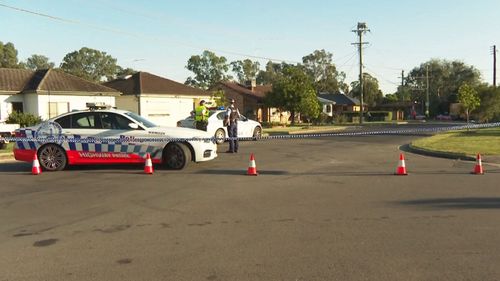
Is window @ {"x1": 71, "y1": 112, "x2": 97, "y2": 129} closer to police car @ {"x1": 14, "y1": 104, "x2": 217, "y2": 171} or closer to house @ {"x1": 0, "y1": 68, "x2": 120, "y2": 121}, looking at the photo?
police car @ {"x1": 14, "y1": 104, "x2": 217, "y2": 171}

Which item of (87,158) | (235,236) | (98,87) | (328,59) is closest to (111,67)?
(328,59)

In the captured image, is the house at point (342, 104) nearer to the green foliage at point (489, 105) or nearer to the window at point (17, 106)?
the green foliage at point (489, 105)

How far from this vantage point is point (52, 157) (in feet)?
39.8

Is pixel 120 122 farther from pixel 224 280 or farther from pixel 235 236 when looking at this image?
pixel 224 280

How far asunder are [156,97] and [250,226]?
114 feet

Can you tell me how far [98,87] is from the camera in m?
37.2

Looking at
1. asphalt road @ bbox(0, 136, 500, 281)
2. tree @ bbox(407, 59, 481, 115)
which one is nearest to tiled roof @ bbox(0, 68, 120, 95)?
asphalt road @ bbox(0, 136, 500, 281)

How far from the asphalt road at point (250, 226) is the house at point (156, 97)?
2847cm

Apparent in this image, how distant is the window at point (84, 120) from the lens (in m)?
12.3

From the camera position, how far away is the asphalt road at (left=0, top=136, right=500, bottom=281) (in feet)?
16.1

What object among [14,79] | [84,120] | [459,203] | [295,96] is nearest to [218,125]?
[84,120]

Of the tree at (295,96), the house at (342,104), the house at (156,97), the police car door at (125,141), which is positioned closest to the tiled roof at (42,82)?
the house at (156,97)

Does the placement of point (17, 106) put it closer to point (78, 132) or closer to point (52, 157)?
point (52, 157)

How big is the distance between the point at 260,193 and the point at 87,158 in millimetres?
5226
